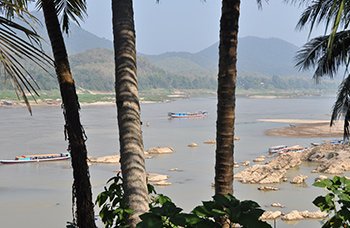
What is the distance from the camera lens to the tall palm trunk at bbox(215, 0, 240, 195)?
12.4ft

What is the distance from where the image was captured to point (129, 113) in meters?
3.57

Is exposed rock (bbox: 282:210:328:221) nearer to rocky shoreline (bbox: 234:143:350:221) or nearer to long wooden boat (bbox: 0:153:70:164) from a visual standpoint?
rocky shoreline (bbox: 234:143:350:221)

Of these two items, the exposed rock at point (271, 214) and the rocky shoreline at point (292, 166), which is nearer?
the exposed rock at point (271, 214)

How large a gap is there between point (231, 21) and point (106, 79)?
418ft

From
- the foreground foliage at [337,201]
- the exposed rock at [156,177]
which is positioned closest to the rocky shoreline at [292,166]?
the exposed rock at [156,177]

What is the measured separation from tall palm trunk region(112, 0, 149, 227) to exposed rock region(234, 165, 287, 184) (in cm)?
1331

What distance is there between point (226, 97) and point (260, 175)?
1374cm

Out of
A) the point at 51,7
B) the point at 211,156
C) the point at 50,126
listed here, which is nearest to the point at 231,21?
the point at 51,7

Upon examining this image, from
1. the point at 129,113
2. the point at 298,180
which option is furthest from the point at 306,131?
the point at 129,113

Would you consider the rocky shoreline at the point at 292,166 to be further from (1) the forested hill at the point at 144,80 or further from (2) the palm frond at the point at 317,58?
(1) the forested hill at the point at 144,80

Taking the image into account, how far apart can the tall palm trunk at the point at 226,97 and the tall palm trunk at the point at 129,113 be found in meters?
0.69

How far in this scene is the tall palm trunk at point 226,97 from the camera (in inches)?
149

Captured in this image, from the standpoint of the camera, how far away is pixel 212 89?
529ft

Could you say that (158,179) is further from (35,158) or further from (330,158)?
(330,158)
